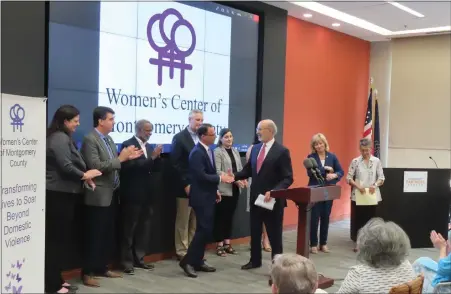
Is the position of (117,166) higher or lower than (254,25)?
lower

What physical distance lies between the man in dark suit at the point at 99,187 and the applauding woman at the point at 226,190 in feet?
4.20

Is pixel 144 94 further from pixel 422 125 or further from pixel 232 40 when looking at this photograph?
pixel 422 125

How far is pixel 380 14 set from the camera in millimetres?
7273

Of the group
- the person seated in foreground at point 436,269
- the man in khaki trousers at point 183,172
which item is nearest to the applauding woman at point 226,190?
the man in khaki trousers at point 183,172

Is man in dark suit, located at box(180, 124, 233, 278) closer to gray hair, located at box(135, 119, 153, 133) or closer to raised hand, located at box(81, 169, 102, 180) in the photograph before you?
gray hair, located at box(135, 119, 153, 133)

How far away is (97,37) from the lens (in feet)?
15.6

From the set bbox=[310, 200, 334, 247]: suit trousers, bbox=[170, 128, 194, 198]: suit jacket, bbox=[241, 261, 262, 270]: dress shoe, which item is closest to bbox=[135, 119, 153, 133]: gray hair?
bbox=[170, 128, 194, 198]: suit jacket

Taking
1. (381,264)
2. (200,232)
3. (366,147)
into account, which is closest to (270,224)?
(200,232)

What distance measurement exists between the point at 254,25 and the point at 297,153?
2024 mm

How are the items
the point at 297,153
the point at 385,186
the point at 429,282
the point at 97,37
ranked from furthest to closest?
the point at 297,153 → the point at 385,186 → the point at 97,37 → the point at 429,282

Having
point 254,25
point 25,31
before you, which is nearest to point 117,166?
point 25,31

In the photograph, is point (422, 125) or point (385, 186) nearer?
point (385, 186)

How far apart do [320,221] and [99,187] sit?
2.98m

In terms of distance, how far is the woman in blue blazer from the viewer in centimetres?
600
